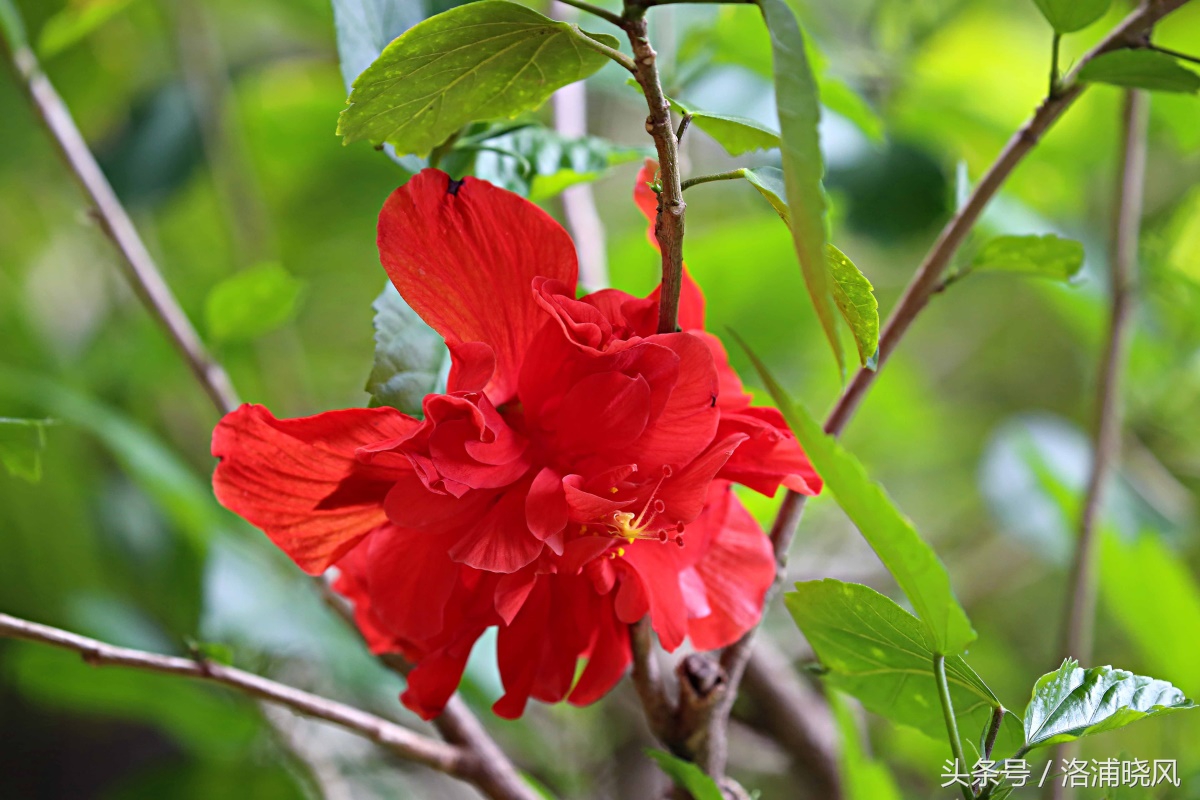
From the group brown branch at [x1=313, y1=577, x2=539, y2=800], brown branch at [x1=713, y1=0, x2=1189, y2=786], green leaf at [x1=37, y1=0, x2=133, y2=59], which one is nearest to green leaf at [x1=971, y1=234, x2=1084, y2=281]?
brown branch at [x1=713, y1=0, x2=1189, y2=786]

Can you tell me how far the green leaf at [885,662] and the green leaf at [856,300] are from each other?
7 cm

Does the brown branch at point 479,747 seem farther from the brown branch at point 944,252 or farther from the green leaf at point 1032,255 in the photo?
the green leaf at point 1032,255

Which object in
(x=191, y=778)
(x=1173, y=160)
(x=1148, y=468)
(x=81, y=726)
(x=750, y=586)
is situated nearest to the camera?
(x=750, y=586)

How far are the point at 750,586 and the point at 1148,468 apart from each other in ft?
2.58

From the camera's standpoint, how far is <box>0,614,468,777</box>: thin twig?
0.30m

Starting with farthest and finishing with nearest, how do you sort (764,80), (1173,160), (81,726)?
1. (1173,160)
2. (81,726)
3. (764,80)

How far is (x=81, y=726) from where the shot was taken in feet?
3.43

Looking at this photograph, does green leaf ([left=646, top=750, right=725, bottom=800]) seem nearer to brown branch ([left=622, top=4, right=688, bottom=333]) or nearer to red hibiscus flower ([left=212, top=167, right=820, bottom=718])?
red hibiscus flower ([left=212, top=167, right=820, bottom=718])

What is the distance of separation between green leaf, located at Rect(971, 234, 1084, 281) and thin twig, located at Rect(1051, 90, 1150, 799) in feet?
0.67

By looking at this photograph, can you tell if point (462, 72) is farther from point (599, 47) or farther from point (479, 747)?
point (479, 747)

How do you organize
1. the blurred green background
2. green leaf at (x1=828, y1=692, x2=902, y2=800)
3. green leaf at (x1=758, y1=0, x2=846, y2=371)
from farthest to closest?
the blurred green background
green leaf at (x1=828, y1=692, x2=902, y2=800)
green leaf at (x1=758, y1=0, x2=846, y2=371)

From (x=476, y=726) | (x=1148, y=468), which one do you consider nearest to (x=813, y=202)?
(x=476, y=726)

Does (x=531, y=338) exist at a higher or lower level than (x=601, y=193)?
lower

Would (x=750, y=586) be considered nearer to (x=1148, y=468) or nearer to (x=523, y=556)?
(x=523, y=556)
